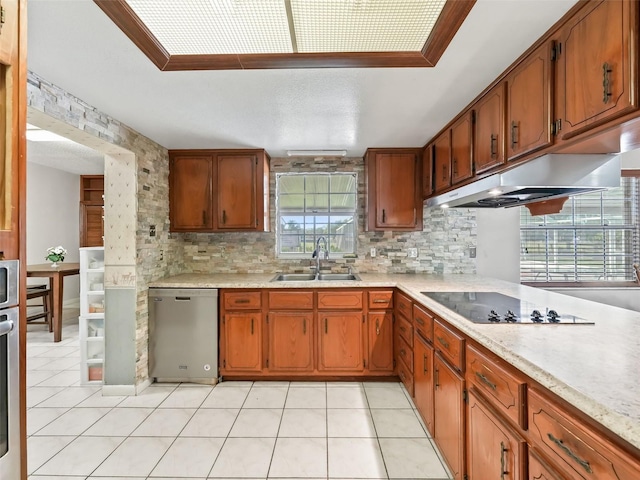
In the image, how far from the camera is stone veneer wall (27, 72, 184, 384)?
2.21 metres

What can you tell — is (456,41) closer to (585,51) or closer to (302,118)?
(585,51)

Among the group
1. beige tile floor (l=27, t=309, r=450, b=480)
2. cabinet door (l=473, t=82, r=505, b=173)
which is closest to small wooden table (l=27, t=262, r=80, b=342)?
beige tile floor (l=27, t=309, r=450, b=480)

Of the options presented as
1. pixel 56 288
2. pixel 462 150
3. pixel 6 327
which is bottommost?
pixel 56 288

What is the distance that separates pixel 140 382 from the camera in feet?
9.36

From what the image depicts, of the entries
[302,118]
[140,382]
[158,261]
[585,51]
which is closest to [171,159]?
[158,261]

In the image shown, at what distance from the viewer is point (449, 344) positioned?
1.77 m

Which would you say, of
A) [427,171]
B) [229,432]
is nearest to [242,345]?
A: [229,432]

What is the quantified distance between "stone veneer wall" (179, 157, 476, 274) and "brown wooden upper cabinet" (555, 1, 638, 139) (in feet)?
7.37

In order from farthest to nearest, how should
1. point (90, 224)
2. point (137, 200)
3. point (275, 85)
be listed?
point (90, 224) < point (137, 200) < point (275, 85)

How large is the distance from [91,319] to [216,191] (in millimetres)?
1743

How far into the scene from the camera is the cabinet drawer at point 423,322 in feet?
6.84

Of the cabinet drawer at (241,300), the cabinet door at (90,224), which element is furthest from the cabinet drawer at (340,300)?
the cabinet door at (90,224)

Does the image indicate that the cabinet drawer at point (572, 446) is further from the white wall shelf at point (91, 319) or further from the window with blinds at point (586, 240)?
the white wall shelf at point (91, 319)

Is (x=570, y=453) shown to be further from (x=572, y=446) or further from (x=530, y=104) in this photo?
(x=530, y=104)
